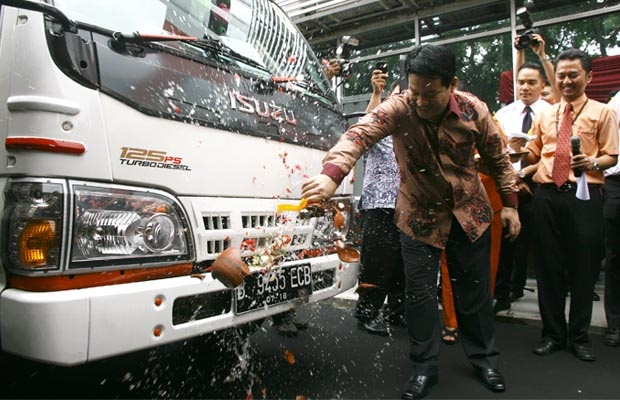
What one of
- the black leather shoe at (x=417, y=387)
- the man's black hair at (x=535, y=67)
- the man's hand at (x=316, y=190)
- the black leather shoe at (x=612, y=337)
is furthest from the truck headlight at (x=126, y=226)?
the man's black hair at (x=535, y=67)

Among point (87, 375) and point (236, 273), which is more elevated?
point (236, 273)

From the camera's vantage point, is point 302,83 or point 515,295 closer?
point 302,83

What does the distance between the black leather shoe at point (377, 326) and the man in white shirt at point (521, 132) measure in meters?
1.22

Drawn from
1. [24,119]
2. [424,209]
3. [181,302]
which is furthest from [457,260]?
[24,119]

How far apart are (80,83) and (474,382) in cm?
273

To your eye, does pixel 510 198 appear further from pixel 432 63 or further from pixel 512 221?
pixel 432 63

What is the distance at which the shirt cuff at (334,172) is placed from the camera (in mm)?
2170

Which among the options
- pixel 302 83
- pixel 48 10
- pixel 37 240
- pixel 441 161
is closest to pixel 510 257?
pixel 441 161

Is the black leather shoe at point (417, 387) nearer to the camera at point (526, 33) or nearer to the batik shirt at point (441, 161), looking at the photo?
the batik shirt at point (441, 161)

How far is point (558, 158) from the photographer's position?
11.0 ft

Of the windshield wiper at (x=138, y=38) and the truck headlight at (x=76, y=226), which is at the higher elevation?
the windshield wiper at (x=138, y=38)

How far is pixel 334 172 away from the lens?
2186mm

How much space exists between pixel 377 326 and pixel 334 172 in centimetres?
218

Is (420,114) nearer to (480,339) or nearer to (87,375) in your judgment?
(480,339)
